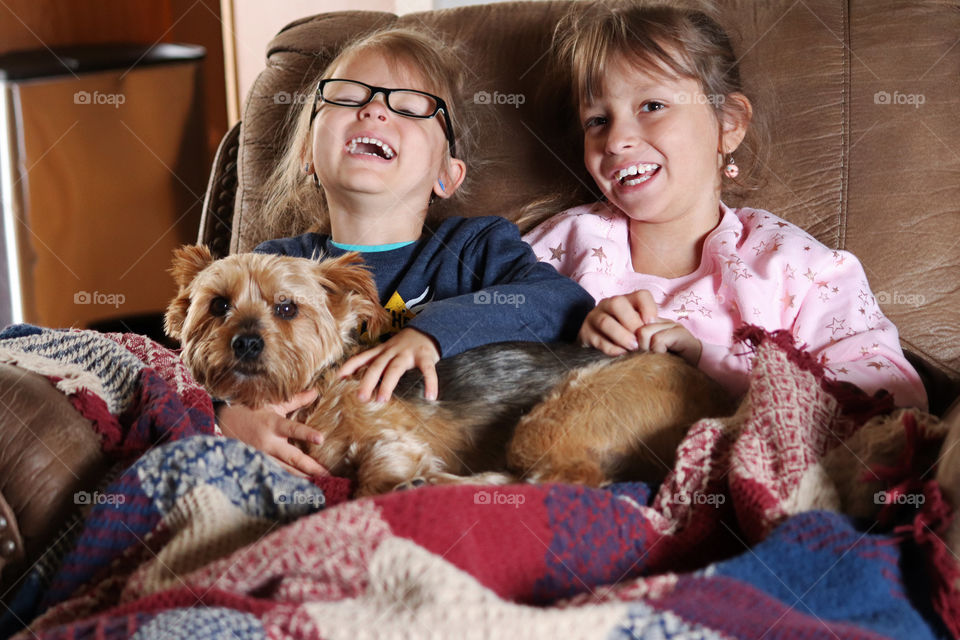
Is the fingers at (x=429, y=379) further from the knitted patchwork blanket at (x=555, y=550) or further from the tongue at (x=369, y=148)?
the tongue at (x=369, y=148)

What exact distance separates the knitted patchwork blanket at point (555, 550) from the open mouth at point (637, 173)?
2.88 ft

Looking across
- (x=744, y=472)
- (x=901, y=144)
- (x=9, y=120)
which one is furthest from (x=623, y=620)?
(x=9, y=120)

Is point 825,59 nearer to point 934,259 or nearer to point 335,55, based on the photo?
point 934,259

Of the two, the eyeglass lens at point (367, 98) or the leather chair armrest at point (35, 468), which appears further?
the eyeglass lens at point (367, 98)

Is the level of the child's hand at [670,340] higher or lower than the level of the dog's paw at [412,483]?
higher

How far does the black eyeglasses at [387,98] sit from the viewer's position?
2066 millimetres

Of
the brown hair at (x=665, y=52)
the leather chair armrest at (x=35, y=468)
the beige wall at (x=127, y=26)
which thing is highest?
the beige wall at (x=127, y=26)

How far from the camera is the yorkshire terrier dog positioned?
152 centimetres

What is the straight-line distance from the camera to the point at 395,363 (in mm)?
1606

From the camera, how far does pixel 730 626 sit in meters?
0.88

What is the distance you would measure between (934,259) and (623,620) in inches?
60.7

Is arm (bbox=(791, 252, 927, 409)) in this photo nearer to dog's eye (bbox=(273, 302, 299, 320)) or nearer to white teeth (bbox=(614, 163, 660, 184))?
white teeth (bbox=(614, 163, 660, 184))

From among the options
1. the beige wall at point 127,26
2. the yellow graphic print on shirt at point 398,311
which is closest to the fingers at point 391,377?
the yellow graphic print on shirt at point 398,311

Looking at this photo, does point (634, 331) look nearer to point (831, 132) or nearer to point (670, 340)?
point (670, 340)
